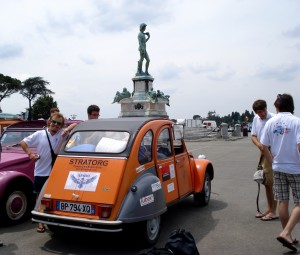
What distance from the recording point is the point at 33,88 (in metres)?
102

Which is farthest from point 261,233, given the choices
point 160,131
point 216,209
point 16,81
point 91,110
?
point 16,81

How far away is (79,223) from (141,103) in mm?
30057

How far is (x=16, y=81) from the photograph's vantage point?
94.5m

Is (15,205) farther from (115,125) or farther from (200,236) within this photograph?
(200,236)

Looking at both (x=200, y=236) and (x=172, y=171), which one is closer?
(x=200, y=236)

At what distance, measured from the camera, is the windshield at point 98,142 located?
492 centimetres

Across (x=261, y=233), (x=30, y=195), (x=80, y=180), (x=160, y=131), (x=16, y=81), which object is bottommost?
(x=261, y=233)

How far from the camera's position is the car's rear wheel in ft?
18.7

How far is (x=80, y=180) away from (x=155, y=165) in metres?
1.08

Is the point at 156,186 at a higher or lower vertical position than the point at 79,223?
higher

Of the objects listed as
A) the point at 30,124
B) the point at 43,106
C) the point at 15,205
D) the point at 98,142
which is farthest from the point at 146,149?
the point at 43,106

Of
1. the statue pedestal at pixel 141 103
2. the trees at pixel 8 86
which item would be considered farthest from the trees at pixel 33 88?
the statue pedestal at pixel 141 103

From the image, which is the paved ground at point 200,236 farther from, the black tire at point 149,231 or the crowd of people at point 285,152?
the crowd of people at point 285,152

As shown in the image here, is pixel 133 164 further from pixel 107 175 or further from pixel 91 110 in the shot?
pixel 91 110
